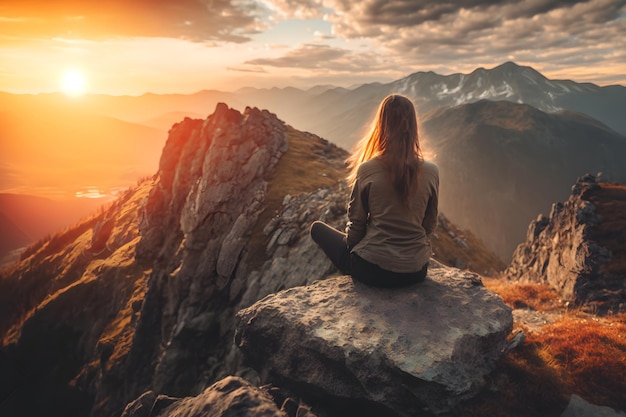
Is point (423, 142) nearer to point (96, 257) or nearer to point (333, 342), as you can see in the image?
point (333, 342)

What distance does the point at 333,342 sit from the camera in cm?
710

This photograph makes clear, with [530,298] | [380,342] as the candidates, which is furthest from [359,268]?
[530,298]

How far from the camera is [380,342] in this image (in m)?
6.87

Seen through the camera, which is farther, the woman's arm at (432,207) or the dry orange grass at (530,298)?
the dry orange grass at (530,298)

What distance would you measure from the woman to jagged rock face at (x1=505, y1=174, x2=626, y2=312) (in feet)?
51.5

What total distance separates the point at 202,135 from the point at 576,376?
4591cm

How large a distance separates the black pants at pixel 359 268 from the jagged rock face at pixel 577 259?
1528 centimetres

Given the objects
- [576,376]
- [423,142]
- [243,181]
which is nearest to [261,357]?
[423,142]

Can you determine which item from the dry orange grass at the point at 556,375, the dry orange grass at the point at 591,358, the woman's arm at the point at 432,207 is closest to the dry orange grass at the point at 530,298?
the dry orange grass at the point at 591,358

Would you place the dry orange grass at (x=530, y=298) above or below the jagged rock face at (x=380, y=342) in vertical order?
below

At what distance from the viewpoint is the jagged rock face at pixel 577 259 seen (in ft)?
60.5

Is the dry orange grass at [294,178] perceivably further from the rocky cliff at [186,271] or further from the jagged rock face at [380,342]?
the jagged rock face at [380,342]

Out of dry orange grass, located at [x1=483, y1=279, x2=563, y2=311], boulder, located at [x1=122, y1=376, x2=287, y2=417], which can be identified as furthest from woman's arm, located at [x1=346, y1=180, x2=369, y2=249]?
dry orange grass, located at [x1=483, y1=279, x2=563, y2=311]

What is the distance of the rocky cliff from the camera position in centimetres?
2727
